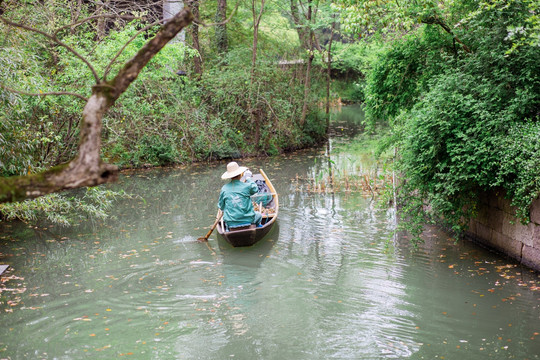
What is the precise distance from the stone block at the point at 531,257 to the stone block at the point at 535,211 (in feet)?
1.64

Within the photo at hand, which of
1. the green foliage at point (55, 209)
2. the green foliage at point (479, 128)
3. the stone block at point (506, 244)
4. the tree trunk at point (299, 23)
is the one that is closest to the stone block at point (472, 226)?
the green foliage at point (479, 128)

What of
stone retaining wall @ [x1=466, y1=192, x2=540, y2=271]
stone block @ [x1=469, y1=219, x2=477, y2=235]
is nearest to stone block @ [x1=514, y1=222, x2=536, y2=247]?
stone retaining wall @ [x1=466, y1=192, x2=540, y2=271]

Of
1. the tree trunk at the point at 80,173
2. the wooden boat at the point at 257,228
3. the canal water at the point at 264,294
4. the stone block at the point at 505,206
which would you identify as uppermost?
A: the tree trunk at the point at 80,173

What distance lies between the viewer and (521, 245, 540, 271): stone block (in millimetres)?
8461

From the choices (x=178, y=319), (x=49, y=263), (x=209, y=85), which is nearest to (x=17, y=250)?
(x=49, y=263)

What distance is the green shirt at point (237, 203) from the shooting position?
1043cm

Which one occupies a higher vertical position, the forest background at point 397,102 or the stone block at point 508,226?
the forest background at point 397,102

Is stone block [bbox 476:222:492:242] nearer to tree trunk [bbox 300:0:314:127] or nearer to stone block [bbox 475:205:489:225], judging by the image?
stone block [bbox 475:205:489:225]

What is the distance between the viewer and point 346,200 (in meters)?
14.8

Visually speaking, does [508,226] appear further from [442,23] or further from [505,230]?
[442,23]

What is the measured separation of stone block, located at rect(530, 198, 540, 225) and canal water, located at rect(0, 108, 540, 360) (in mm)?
896

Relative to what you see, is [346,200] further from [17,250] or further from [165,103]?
[165,103]

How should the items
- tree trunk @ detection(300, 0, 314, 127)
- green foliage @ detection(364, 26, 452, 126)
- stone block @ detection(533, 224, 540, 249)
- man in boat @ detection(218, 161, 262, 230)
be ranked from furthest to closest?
tree trunk @ detection(300, 0, 314, 127)
green foliage @ detection(364, 26, 452, 126)
man in boat @ detection(218, 161, 262, 230)
stone block @ detection(533, 224, 540, 249)

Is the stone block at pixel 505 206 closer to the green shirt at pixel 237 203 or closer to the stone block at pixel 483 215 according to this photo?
the stone block at pixel 483 215
